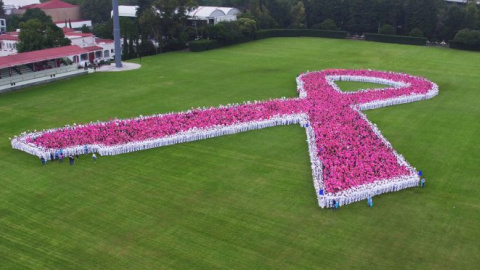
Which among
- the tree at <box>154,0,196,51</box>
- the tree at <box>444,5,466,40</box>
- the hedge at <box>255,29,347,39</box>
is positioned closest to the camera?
the tree at <box>154,0,196,51</box>

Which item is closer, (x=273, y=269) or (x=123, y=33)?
(x=273, y=269)

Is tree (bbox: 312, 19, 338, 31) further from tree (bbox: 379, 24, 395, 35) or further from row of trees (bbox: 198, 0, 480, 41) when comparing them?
tree (bbox: 379, 24, 395, 35)

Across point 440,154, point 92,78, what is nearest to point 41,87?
point 92,78

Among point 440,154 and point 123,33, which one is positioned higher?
point 123,33

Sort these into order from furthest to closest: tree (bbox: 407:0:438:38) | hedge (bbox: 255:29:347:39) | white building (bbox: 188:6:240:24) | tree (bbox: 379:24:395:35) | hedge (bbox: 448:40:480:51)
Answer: hedge (bbox: 255:29:347:39) → white building (bbox: 188:6:240:24) → tree (bbox: 379:24:395:35) → tree (bbox: 407:0:438:38) → hedge (bbox: 448:40:480:51)

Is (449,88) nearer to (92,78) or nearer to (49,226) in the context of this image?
(92,78)

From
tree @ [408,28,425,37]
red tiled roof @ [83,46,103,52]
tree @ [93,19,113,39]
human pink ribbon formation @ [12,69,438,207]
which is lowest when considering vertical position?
human pink ribbon formation @ [12,69,438,207]

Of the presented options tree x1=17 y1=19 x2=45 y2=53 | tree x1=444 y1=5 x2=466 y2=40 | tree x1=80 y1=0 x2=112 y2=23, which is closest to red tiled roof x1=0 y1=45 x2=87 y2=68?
tree x1=17 y1=19 x2=45 y2=53
